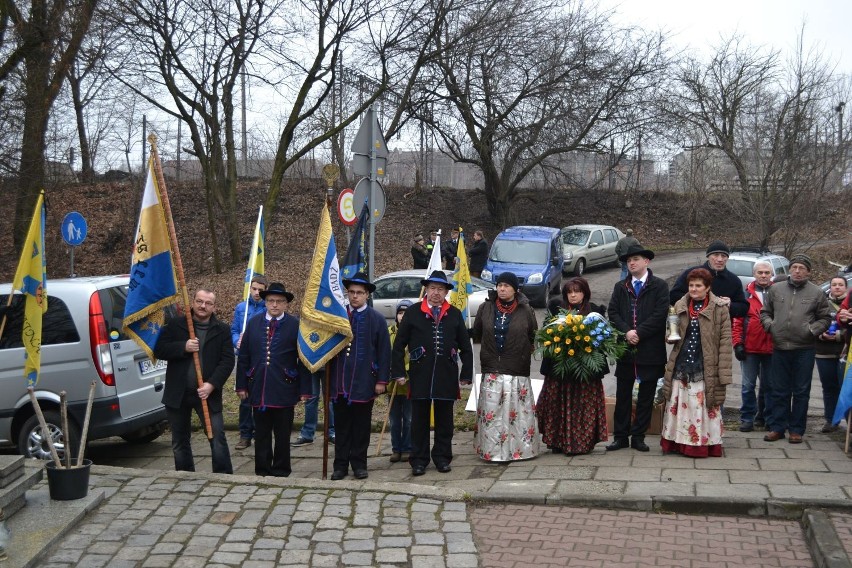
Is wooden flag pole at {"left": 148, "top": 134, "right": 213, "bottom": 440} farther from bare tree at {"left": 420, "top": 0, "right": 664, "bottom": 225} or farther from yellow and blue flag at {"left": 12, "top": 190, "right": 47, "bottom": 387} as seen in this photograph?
bare tree at {"left": 420, "top": 0, "right": 664, "bottom": 225}

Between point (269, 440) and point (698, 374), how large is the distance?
12.6ft

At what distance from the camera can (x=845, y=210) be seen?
1167 inches

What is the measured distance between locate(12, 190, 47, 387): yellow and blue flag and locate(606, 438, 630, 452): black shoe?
519cm

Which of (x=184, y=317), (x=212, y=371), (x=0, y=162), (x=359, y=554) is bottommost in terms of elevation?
(x=359, y=554)

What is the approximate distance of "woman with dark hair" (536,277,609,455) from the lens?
822 centimetres

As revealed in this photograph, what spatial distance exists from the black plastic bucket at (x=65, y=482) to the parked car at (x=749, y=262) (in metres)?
17.4

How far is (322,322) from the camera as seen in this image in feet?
25.6

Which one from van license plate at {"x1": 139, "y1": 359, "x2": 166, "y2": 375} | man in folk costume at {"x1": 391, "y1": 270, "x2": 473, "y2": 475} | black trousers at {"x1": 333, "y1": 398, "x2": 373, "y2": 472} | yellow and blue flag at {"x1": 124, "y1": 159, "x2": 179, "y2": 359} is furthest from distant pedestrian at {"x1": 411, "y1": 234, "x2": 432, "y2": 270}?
yellow and blue flag at {"x1": 124, "y1": 159, "x2": 179, "y2": 359}

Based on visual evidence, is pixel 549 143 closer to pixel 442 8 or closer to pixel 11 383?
pixel 442 8

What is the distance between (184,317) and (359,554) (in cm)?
306

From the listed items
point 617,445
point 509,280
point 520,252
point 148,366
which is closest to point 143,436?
point 148,366

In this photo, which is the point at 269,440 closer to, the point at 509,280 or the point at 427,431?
the point at 427,431

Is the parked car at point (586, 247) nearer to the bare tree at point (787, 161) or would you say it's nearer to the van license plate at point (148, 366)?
the bare tree at point (787, 161)

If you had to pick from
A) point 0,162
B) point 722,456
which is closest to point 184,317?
point 722,456
